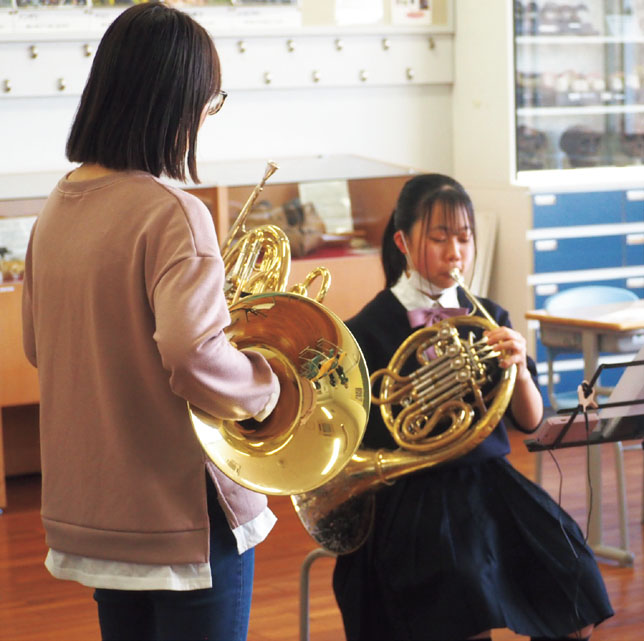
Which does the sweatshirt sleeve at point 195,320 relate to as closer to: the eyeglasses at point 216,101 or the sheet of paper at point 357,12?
the eyeglasses at point 216,101

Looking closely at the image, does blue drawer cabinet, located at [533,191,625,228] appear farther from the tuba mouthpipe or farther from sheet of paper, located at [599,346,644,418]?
the tuba mouthpipe

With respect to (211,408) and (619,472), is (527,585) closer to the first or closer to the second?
(211,408)

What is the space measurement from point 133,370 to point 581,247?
13.1 ft

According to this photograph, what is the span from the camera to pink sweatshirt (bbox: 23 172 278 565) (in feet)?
4.15

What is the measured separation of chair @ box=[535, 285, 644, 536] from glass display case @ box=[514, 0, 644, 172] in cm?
144

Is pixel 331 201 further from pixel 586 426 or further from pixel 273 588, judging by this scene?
pixel 586 426

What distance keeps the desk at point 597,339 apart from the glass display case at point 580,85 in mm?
1911

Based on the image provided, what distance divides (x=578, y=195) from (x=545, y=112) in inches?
21.5

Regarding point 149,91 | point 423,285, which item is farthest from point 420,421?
point 149,91

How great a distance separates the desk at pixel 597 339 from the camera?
10.8ft

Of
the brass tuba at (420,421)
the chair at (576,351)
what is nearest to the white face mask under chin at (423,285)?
the brass tuba at (420,421)

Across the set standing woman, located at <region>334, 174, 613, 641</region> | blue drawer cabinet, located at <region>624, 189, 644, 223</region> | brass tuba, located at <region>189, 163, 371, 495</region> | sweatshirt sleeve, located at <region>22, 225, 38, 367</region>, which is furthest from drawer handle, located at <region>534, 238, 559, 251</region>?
sweatshirt sleeve, located at <region>22, 225, 38, 367</region>

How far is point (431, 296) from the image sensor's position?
2.26m

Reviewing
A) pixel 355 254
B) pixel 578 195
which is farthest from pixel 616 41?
pixel 355 254
